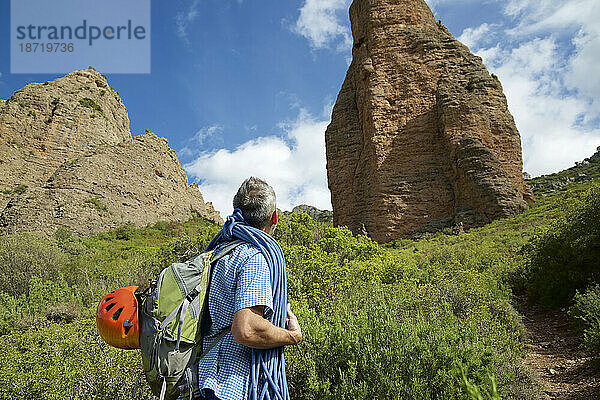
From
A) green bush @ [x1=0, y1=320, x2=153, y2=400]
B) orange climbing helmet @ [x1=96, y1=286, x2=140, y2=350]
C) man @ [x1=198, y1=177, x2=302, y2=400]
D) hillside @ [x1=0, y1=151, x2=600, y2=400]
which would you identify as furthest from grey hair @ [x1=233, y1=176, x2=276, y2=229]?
green bush @ [x1=0, y1=320, x2=153, y2=400]

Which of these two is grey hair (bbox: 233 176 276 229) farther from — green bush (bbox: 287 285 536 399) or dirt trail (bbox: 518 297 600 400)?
dirt trail (bbox: 518 297 600 400)

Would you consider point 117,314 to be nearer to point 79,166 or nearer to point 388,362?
point 388,362

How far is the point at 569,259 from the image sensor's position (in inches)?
267

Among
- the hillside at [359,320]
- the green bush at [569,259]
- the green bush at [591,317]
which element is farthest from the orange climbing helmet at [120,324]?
the green bush at [569,259]

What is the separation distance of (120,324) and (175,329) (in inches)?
10.7

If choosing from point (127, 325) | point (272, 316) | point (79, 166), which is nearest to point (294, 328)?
point (272, 316)

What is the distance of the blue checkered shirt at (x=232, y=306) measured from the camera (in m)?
1.70

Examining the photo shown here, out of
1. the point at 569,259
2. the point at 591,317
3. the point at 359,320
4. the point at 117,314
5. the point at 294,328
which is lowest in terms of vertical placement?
the point at 591,317

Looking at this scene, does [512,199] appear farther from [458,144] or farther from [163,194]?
[163,194]

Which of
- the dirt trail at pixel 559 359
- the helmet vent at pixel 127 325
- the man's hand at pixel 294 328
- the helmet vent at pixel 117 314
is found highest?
the helmet vent at pixel 117 314

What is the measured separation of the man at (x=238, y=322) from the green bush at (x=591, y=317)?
4.31 m

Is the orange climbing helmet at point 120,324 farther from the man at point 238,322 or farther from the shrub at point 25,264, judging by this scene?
the shrub at point 25,264

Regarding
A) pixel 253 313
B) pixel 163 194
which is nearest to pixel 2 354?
pixel 253 313

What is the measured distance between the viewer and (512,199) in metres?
17.8
